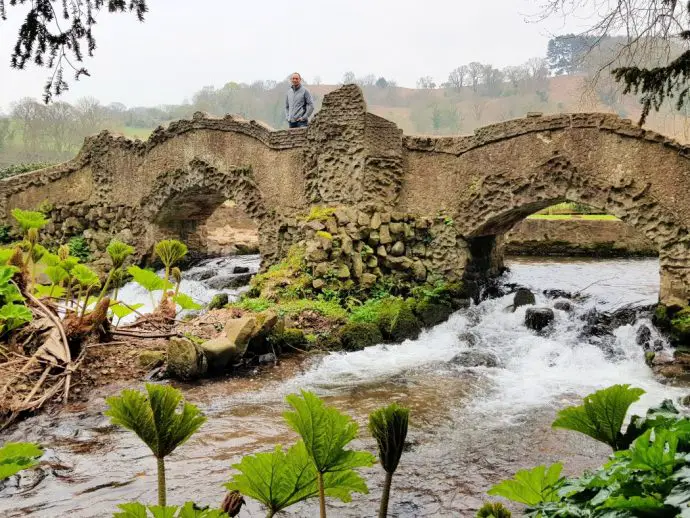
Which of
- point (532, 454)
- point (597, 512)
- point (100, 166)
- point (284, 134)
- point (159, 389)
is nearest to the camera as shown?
point (597, 512)

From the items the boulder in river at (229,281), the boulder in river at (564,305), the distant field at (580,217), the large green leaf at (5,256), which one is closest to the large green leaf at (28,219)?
the large green leaf at (5,256)

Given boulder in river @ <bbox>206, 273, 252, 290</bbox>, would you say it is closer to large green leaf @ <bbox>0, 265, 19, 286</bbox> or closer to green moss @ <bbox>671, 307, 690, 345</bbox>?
large green leaf @ <bbox>0, 265, 19, 286</bbox>

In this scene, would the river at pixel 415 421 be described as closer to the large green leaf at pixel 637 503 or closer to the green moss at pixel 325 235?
the green moss at pixel 325 235

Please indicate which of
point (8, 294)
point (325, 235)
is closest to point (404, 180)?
point (325, 235)

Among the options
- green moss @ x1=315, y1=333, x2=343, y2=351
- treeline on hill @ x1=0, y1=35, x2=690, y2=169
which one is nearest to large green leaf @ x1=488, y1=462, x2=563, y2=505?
green moss @ x1=315, y1=333, x2=343, y2=351

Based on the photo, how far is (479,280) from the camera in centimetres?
1027

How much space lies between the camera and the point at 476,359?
726 centimetres

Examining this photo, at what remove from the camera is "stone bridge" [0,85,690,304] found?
7754 mm

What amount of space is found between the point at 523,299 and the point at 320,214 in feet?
11.1

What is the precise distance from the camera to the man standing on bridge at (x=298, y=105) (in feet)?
36.2

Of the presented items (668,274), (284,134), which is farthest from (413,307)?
(284,134)

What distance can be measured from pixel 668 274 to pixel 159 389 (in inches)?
300

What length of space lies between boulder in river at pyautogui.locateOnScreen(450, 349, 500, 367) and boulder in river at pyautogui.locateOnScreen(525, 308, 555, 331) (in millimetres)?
1257

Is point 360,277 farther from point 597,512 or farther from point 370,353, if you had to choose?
point 597,512
